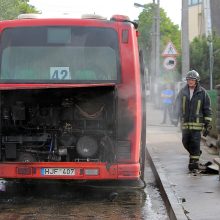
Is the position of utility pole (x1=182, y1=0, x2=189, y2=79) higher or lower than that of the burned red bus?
higher

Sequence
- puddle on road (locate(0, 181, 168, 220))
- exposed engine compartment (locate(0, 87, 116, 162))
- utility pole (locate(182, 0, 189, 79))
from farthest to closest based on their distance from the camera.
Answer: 1. utility pole (locate(182, 0, 189, 79))
2. exposed engine compartment (locate(0, 87, 116, 162))
3. puddle on road (locate(0, 181, 168, 220))

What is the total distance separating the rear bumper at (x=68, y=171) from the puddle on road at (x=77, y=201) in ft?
1.42

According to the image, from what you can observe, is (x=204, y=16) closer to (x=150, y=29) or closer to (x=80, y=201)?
(x=150, y=29)

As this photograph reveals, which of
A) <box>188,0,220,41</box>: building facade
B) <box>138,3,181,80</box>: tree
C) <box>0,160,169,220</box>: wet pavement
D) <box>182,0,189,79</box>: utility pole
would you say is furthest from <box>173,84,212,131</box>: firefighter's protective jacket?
<box>138,3,181,80</box>: tree

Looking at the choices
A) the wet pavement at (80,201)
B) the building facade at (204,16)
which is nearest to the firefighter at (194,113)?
the wet pavement at (80,201)

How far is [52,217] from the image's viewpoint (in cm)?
763

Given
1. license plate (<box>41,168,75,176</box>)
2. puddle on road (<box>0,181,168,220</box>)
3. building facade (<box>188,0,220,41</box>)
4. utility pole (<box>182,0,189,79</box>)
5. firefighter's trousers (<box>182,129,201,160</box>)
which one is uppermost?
building facade (<box>188,0,220,41</box>)

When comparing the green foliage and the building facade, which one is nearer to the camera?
the green foliage

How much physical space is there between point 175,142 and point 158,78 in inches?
962

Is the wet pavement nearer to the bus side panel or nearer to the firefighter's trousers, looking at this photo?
the bus side panel

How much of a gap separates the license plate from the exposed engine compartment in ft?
0.73

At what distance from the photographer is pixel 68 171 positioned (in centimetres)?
823

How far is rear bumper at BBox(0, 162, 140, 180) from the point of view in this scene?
8.20 metres

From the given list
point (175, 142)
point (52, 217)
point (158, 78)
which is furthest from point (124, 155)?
point (158, 78)
